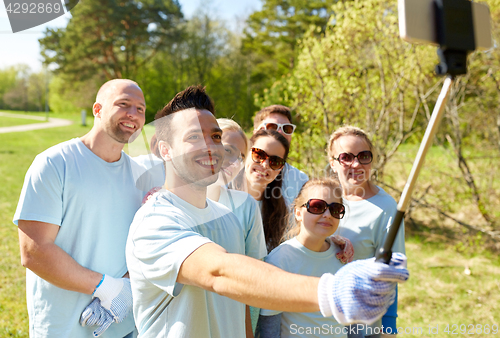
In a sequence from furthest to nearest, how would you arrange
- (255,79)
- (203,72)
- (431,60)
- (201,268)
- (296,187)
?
(255,79)
(203,72)
(431,60)
(296,187)
(201,268)

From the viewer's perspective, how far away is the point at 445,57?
106 centimetres

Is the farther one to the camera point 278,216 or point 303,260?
point 278,216

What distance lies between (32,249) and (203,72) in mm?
19138

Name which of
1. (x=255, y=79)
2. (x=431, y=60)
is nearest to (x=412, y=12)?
(x=431, y=60)

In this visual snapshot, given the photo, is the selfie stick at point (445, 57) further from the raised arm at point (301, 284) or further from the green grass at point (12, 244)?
the green grass at point (12, 244)

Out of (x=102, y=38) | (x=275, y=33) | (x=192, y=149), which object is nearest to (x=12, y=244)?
(x=192, y=149)

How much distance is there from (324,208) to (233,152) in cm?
68

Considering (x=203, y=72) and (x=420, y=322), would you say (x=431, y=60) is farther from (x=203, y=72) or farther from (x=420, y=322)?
(x=203, y=72)

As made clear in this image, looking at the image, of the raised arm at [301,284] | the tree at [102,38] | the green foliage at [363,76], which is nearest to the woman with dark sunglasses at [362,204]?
the raised arm at [301,284]

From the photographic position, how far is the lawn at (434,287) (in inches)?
174

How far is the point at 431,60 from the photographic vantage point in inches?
281

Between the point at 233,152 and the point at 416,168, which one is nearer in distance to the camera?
the point at 416,168

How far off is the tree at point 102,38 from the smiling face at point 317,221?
1444 cm

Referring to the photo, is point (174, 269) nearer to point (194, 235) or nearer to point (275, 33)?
point (194, 235)
